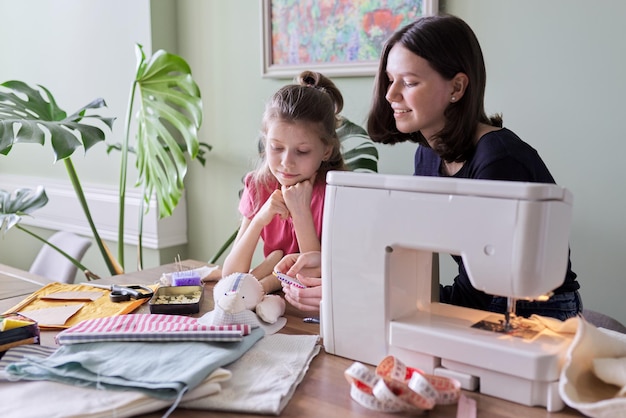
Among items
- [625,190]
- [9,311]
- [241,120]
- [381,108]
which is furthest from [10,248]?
[625,190]

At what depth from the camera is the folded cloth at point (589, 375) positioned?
33.7 inches

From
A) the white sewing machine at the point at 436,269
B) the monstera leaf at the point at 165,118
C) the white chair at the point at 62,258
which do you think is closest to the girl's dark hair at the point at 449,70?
the white sewing machine at the point at 436,269

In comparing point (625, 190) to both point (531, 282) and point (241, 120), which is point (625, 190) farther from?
point (241, 120)

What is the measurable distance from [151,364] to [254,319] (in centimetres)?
28

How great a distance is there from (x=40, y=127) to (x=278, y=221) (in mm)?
703

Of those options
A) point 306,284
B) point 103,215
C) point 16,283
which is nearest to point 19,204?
point 16,283

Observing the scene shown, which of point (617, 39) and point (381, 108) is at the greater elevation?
point (617, 39)

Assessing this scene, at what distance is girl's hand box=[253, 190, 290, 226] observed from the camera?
156 cm

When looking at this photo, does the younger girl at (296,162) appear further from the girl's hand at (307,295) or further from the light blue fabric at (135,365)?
the light blue fabric at (135,365)

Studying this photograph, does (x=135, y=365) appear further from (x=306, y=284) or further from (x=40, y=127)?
(x=40, y=127)

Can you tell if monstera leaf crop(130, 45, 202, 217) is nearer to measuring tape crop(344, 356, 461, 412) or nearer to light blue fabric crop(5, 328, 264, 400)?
light blue fabric crop(5, 328, 264, 400)

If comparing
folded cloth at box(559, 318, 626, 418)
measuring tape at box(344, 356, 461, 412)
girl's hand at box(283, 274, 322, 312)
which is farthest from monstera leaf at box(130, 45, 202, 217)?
folded cloth at box(559, 318, 626, 418)

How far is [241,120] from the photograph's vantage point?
266cm

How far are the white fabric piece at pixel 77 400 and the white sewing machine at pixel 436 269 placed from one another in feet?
0.87
